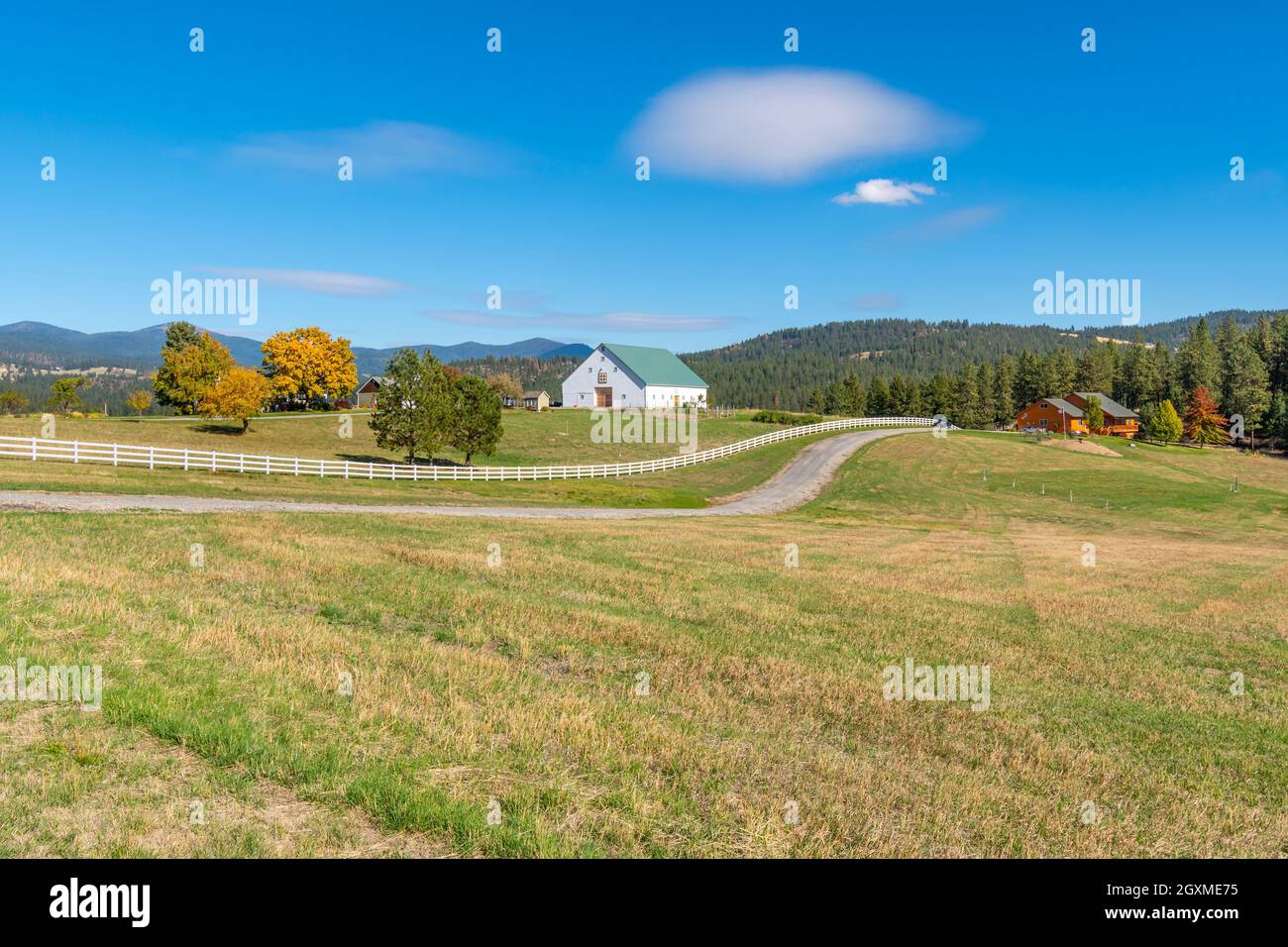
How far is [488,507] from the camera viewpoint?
122ft

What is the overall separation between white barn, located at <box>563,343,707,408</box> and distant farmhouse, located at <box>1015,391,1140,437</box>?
56814 millimetres

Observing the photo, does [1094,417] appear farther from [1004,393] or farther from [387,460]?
[387,460]

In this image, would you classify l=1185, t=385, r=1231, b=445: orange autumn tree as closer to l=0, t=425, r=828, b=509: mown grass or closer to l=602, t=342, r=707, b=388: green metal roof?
l=602, t=342, r=707, b=388: green metal roof

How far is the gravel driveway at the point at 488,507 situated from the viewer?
79.0ft

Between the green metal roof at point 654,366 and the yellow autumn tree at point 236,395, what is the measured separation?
184 feet

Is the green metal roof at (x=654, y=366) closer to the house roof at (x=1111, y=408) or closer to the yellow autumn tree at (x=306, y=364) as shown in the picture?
the yellow autumn tree at (x=306, y=364)

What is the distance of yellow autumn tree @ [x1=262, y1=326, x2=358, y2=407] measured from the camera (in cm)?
9900

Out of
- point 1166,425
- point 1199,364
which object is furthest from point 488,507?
point 1199,364

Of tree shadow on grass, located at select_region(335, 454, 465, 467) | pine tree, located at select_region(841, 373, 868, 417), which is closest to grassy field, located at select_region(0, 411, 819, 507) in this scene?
tree shadow on grass, located at select_region(335, 454, 465, 467)

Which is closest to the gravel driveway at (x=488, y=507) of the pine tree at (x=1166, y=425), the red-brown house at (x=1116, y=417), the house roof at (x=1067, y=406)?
the house roof at (x=1067, y=406)

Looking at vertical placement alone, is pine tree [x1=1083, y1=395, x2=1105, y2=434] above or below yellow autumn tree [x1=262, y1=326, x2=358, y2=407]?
below

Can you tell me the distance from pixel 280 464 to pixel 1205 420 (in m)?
128

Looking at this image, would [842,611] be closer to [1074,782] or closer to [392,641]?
[1074,782]
